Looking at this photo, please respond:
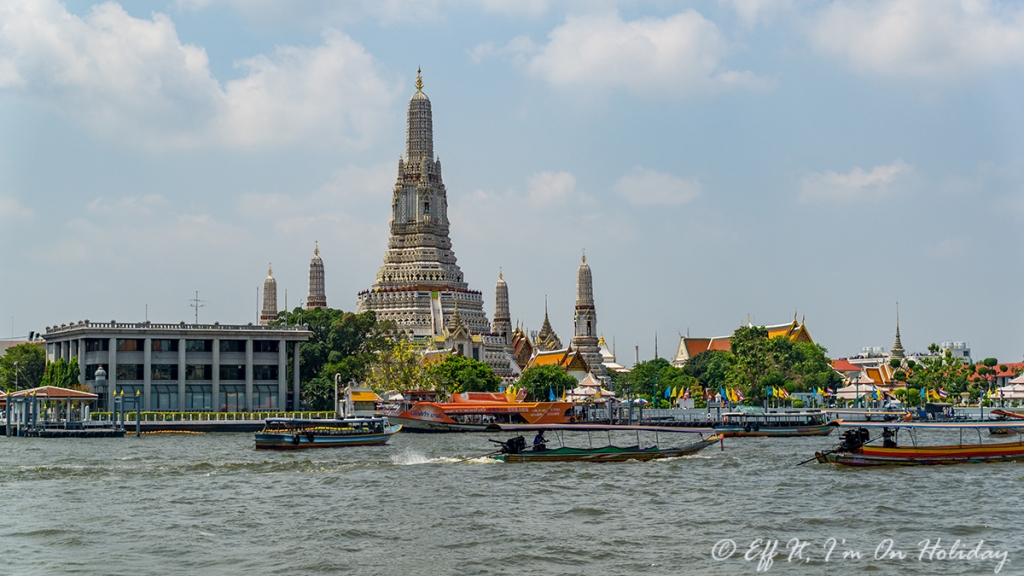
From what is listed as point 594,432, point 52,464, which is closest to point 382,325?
point 594,432

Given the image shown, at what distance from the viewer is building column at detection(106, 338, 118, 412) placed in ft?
307

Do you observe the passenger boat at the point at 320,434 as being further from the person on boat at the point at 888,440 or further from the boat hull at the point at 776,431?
the person on boat at the point at 888,440

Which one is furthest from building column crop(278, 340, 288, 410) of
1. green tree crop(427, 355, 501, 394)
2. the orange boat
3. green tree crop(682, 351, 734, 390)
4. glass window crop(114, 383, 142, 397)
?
green tree crop(682, 351, 734, 390)

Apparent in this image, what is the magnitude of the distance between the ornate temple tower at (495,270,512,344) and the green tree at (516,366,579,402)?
2701cm

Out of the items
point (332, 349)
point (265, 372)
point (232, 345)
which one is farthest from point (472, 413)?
point (332, 349)

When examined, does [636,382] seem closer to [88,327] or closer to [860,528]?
[88,327]

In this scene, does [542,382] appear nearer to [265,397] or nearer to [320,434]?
[265,397]

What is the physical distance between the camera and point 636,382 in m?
150

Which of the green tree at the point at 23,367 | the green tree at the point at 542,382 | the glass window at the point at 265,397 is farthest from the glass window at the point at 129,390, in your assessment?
the green tree at the point at 542,382

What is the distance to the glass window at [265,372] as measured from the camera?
330ft

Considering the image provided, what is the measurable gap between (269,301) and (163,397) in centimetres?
5934

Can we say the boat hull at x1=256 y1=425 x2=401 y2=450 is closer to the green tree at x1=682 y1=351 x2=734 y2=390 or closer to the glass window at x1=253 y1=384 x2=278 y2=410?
the glass window at x1=253 y1=384 x2=278 y2=410

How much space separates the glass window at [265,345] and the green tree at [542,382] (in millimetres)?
31701

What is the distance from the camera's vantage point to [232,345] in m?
100
